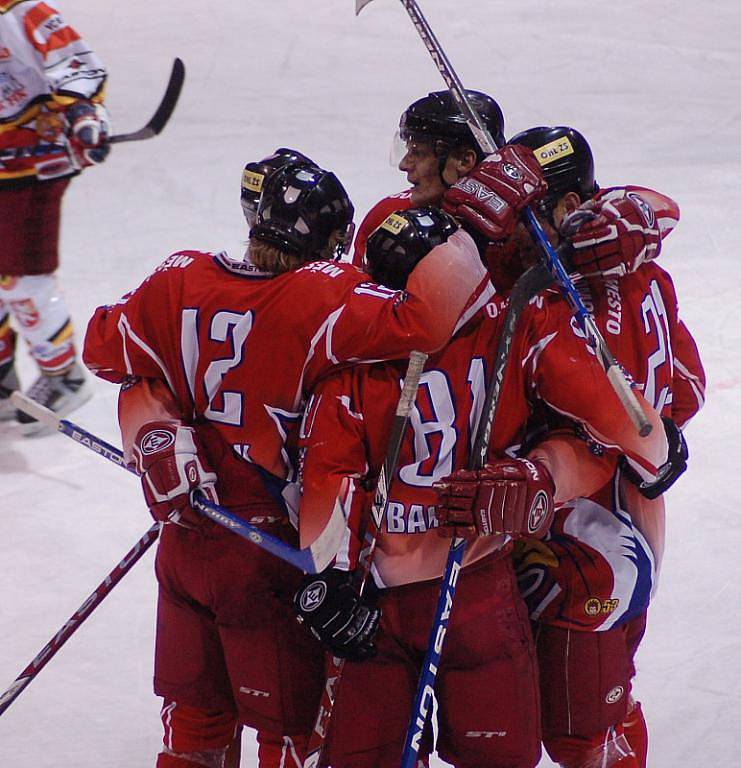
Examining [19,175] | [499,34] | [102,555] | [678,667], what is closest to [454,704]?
[678,667]

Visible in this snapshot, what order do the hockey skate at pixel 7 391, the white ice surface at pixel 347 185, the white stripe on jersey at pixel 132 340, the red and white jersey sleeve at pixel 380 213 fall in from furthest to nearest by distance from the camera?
the hockey skate at pixel 7 391 < the white ice surface at pixel 347 185 < the red and white jersey sleeve at pixel 380 213 < the white stripe on jersey at pixel 132 340

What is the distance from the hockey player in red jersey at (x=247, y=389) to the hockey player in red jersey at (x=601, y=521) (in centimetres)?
26

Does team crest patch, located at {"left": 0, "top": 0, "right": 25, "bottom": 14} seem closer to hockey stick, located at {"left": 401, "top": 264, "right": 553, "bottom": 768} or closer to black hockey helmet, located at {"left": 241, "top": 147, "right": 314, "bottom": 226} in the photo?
black hockey helmet, located at {"left": 241, "top": 147, "right": 314, "bottom": 226}

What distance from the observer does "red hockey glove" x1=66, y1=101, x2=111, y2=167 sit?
11.8ft

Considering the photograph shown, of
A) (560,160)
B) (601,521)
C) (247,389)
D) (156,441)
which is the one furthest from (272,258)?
(601,521)

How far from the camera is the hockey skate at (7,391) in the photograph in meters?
3.94

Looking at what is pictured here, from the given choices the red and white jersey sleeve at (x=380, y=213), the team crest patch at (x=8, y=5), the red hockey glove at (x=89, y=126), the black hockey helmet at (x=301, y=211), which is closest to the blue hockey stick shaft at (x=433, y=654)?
the black hockey helmet at (x=301, y=211)

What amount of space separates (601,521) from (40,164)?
7.38 feet

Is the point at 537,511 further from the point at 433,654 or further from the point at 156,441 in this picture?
the point at 156,441

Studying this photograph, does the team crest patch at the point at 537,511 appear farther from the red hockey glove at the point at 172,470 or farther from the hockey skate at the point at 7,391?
the hockey skate at the point at 7,391

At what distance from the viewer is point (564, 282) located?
189 cm

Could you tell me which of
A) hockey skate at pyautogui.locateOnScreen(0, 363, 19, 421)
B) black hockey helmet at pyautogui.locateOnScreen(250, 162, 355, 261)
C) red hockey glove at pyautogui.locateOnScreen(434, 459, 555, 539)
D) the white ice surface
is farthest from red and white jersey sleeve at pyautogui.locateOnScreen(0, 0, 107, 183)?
red hockey glove at pyautogui.locateOnScreen(434, 459, 555, 539)

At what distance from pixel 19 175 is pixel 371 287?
217 centimetres

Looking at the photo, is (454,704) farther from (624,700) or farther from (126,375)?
(126,375)
